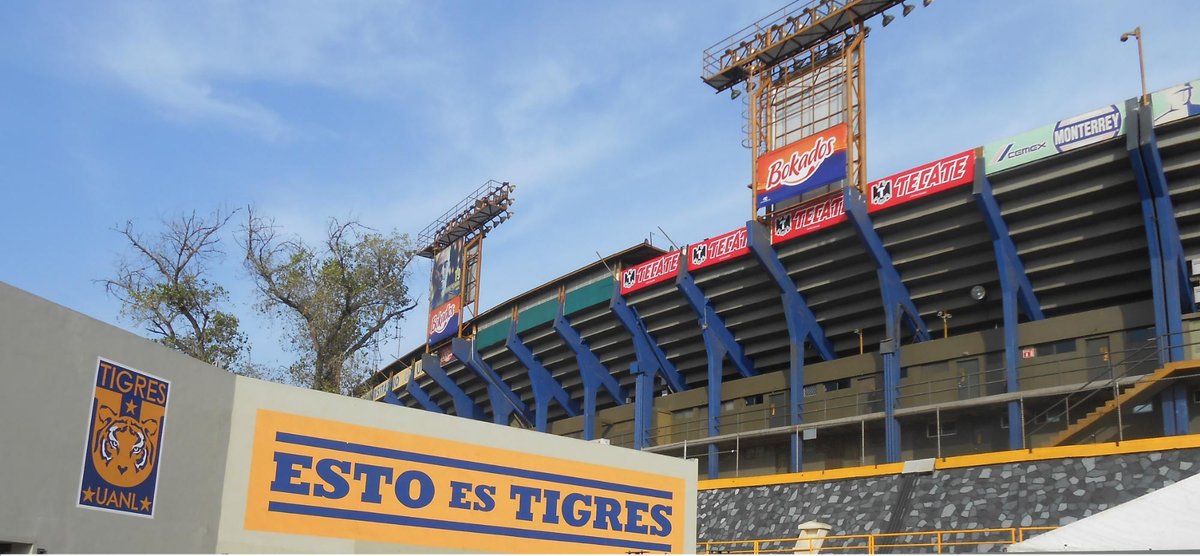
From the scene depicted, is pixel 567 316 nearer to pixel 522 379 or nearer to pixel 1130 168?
pixel 522 379

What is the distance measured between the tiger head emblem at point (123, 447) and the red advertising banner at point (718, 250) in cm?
2710

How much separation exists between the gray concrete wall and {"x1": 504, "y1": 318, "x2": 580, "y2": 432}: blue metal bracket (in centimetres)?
3590

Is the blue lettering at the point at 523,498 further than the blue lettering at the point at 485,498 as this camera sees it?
Yes

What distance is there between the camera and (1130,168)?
32.2 meters

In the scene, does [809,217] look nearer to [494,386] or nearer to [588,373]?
[588,373]

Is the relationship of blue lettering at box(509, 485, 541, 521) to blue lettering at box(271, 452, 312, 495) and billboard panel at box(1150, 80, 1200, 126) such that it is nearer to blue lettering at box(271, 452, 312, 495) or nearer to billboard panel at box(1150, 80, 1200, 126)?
blue lettering at box(271, 452, 312, 495)

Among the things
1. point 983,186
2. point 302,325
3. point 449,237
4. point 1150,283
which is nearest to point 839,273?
point 983,186

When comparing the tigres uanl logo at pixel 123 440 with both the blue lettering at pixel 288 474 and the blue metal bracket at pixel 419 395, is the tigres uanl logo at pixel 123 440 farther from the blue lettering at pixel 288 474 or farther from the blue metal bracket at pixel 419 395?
the blue metal bracket at pixel 419 395

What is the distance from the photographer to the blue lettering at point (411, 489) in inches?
841

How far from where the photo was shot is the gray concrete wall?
1467cm

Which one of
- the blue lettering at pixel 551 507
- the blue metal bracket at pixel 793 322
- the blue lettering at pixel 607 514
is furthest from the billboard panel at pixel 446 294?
the blue lettering at pixel 551 507

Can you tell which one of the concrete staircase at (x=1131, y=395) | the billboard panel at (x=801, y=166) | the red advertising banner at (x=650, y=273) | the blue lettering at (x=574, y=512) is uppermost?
the billboard panel at (x=801, y=166)

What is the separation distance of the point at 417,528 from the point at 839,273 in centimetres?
2306

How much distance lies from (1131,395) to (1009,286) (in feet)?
17.6
